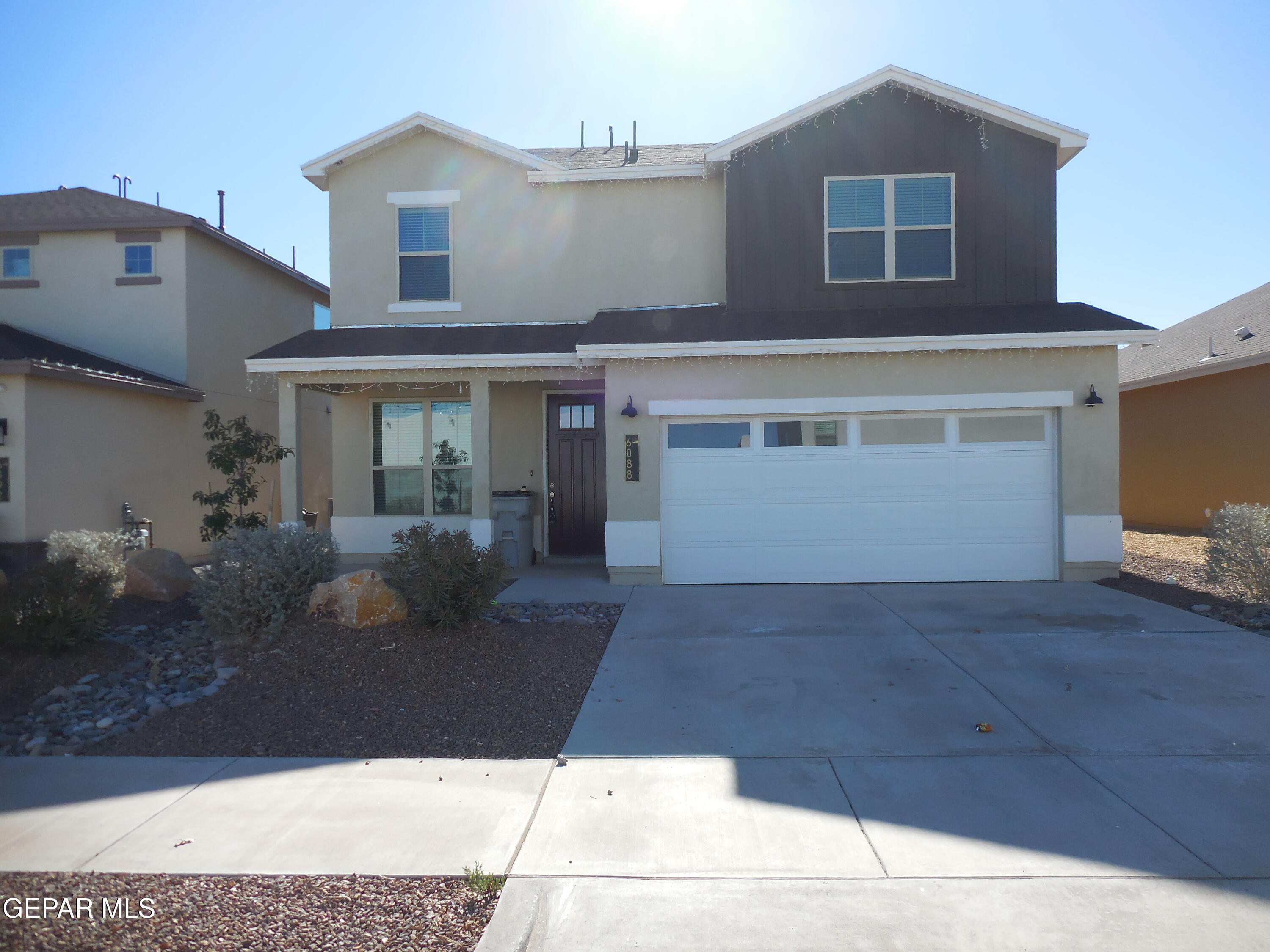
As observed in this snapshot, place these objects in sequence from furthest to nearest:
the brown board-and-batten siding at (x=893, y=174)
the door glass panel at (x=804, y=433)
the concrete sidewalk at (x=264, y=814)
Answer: the brown board-and-batten siding at (x=893, y=174)
the door glass panel at (x=804, y=433)
the concrete sidewalk at (x=264, y=814)

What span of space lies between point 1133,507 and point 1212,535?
936 centimetres

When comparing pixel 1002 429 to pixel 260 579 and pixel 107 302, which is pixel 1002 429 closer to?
pixel 260 579

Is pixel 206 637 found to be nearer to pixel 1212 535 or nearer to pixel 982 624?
pixel 982 624

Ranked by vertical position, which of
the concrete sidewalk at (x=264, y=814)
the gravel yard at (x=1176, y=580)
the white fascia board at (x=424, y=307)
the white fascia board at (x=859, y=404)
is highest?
the white fascia board at (x=424, y=307)

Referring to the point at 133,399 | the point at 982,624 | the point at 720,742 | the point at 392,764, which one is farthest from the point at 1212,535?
the point at 133,399

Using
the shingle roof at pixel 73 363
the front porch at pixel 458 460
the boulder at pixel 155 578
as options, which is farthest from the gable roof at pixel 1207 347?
the shingle roof at pixel 73 363

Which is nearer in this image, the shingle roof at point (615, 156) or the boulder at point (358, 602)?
the boulder at point (358, 602)

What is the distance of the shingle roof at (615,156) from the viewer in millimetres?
13242

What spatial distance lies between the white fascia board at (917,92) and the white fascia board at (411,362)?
3.79 meters

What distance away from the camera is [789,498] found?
35.1 ft

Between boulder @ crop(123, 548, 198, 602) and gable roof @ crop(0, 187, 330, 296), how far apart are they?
7193 millimetres

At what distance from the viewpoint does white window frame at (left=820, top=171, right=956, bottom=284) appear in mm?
11320

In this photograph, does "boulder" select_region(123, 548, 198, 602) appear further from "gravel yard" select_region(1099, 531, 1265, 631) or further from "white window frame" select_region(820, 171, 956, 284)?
"gravel yard" select_region(1099, 531, 1265, 631)

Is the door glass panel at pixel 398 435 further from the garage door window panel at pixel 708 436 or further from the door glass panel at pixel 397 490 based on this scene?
the garage door window panel at pixel 708 436
